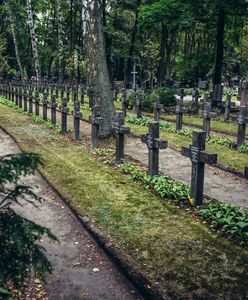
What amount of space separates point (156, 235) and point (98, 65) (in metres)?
7.66

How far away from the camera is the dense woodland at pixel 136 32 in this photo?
20.1 meters

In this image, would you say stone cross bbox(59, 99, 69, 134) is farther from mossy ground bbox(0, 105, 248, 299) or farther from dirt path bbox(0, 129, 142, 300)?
dirt path bbox(0, 129, 142, 300)

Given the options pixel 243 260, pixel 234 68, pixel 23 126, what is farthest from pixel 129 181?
pixel 234 68

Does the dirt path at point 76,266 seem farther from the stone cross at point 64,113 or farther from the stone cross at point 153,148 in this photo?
the stone cross at point 64,113

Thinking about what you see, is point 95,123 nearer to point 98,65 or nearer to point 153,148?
point 98,65

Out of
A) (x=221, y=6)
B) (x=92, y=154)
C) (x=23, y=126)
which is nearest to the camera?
(x=92, y=154)

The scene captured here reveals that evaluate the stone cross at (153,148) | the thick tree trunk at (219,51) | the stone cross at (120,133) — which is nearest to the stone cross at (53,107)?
the stone cross at (120,133)

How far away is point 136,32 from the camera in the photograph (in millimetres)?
34938

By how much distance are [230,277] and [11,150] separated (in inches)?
322

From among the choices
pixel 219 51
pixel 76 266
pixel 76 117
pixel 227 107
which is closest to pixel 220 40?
pixel 219 51

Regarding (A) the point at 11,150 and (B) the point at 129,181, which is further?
(A) the point at 11,150

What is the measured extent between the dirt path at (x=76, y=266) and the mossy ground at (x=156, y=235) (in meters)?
0.29

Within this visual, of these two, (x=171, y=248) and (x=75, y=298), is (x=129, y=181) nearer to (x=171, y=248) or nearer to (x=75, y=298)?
(x=171, y=248)

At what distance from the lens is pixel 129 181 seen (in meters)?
8.65
